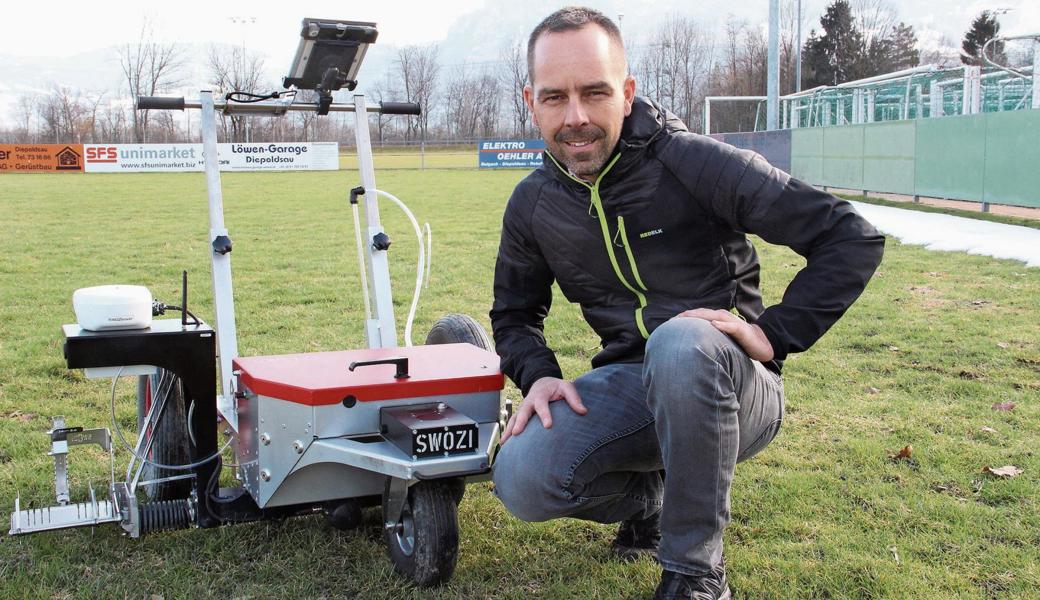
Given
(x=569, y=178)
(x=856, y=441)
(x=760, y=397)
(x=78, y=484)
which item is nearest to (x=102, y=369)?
(x=78, y=484)

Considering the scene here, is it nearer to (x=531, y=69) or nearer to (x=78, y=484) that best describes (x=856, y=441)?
(x=531, y=69)

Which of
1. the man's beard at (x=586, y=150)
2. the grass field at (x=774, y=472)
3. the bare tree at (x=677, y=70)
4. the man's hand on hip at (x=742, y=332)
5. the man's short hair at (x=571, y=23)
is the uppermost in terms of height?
the bare tree at (x=677, y=70)

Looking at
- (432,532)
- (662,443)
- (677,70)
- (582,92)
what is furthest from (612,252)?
(677,70)

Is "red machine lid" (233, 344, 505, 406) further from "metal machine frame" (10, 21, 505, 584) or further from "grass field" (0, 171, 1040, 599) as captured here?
"grass field" (0, 171, 1040, 599)

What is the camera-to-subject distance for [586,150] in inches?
104

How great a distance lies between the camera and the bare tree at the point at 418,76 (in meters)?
61.8

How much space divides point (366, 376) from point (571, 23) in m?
1.09

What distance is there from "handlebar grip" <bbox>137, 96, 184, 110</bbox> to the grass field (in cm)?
135

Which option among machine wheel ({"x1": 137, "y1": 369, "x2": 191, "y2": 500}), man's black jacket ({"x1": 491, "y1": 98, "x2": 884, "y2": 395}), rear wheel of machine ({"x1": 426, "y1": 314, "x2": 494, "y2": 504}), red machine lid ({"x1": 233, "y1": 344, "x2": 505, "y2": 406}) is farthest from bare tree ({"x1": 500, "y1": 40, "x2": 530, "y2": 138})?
man's black jacket ({"x1": 491, "y1": 98, "x2": 884, "y2": 395})

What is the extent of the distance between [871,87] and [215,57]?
48.1m

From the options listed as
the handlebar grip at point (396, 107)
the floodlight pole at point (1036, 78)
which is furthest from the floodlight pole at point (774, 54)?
the handlebar grip at point (396, 107)

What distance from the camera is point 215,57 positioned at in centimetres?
5931

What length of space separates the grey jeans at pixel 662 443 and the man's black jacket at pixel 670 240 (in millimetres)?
161

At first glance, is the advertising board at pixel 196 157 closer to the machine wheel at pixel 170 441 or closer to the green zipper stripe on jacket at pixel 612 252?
the machine wheel at pixel 170 441
